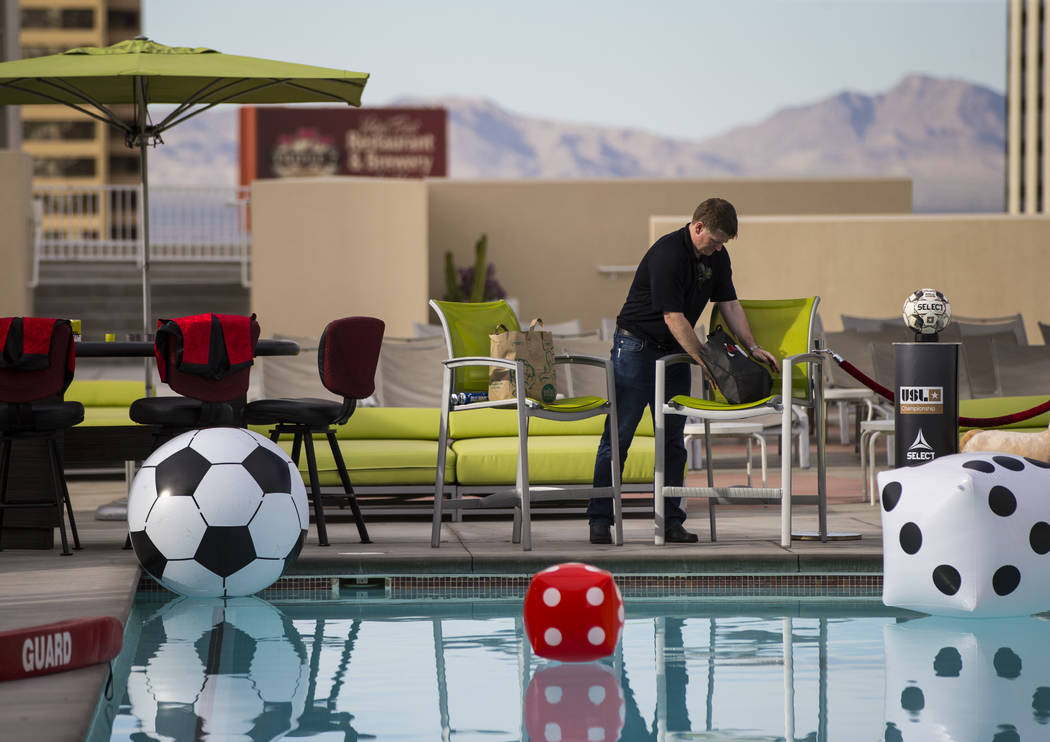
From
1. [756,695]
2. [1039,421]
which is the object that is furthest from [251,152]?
[756,695]

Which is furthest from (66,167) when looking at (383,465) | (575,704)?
(575,704)

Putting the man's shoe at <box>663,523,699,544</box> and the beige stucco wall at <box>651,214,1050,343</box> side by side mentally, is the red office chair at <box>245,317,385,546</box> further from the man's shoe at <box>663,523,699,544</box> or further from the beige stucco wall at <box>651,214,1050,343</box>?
the beige stucco wall at <box>651,214,1050,343</box>

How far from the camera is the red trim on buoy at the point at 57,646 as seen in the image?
10.7 feet

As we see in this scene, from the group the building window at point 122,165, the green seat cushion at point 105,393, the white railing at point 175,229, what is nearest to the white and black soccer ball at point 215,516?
the green seat cushion at point 105,393

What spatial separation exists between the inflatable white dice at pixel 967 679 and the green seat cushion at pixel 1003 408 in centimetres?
230

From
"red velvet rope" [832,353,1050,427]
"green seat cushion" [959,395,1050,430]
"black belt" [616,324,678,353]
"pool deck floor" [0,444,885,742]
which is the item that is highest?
"black belt" [616,324,678,353]

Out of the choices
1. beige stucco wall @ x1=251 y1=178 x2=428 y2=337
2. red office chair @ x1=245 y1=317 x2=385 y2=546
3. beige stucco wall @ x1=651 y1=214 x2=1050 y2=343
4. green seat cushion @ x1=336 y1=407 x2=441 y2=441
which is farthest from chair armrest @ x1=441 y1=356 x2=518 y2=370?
beige stucco wall @ x1=251 y1=178 x2=428 y2=337

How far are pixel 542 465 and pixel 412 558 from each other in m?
1.16

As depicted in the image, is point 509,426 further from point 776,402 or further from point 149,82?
point 149,82

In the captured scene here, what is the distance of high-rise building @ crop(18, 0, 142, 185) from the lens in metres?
61.5

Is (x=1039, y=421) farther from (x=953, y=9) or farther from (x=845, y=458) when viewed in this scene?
(x=953, y=9)

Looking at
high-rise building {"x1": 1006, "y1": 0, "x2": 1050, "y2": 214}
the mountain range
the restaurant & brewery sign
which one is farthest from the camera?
the mountain range

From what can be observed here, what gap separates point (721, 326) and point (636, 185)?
36.6 ft

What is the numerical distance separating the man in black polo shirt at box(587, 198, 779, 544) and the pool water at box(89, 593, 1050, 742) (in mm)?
709
